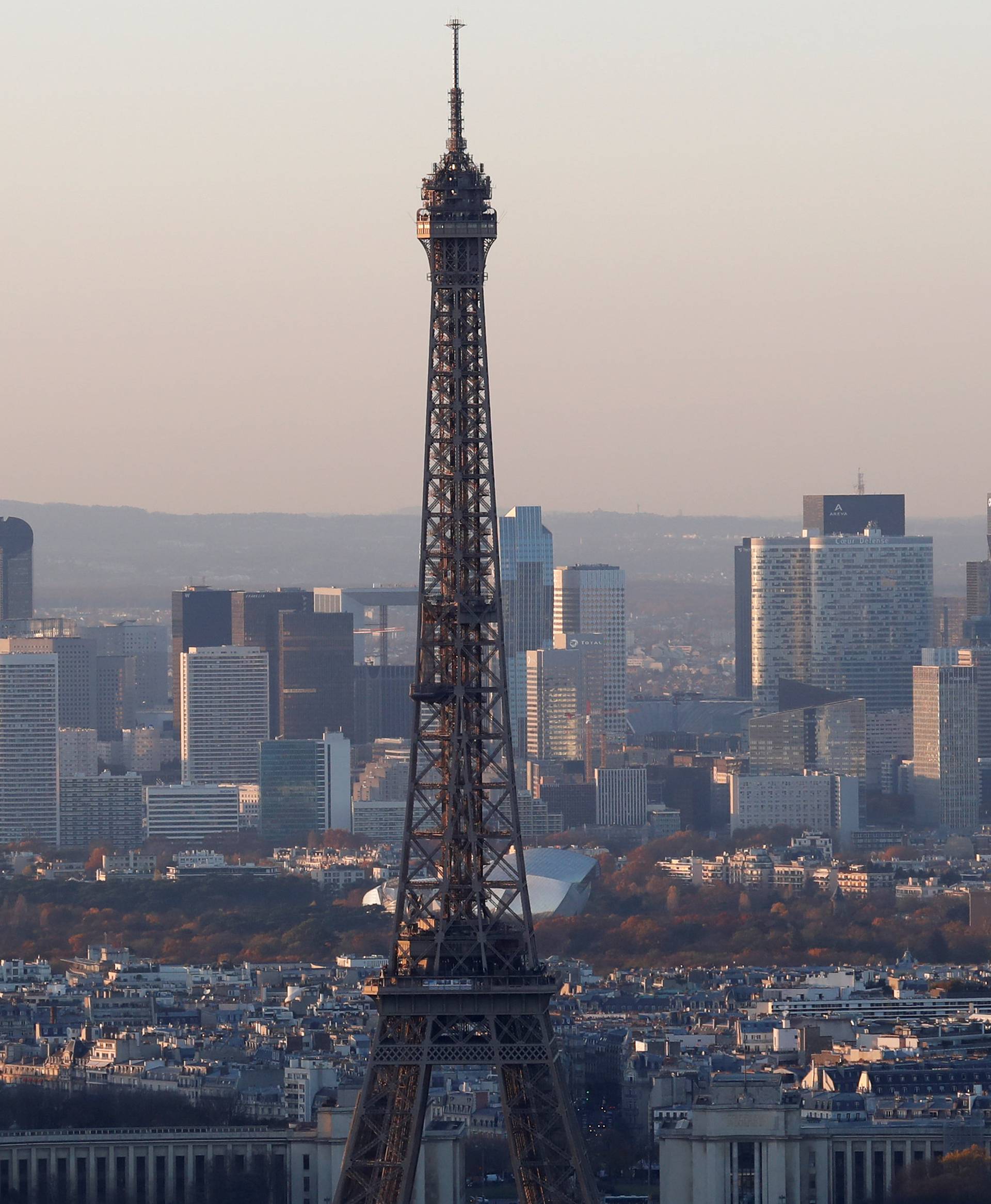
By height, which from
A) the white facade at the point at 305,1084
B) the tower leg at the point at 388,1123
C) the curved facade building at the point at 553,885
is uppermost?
the curved facade building at the point at 553,885

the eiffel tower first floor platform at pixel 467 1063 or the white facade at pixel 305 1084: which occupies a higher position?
the eiffel tower first floor platform at pixel 467 1063

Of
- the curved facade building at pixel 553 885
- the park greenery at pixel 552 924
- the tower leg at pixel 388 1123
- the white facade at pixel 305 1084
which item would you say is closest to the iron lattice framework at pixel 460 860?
the tower leg at pixel 388 1123

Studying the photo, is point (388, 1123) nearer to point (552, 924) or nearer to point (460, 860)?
point (460, 860)

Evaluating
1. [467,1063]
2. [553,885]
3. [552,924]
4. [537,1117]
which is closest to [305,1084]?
[467,1063]

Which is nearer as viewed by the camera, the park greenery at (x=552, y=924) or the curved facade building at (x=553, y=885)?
the park greenery at (x=552, y=924)

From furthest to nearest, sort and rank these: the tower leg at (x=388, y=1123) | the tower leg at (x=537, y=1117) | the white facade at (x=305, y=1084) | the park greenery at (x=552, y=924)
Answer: the park greenery at (x=552, y=924)
the white facade at (x=305, y=1084)
the tower leg at (x=537, y=1117)
the tower leg at (x=388, y=1123)

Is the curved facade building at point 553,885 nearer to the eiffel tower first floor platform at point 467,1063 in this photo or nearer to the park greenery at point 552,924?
the park greenery at point 552,924

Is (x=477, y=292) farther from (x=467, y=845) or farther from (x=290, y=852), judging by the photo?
(x=290, y=852)

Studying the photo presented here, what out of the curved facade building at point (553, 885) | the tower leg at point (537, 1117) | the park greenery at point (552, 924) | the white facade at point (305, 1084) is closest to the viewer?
the tower leg at point (537, 1117)

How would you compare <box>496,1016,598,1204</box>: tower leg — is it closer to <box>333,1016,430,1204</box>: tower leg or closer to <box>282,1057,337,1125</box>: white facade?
<box>333,1016,430,1204</box>: tower leg
